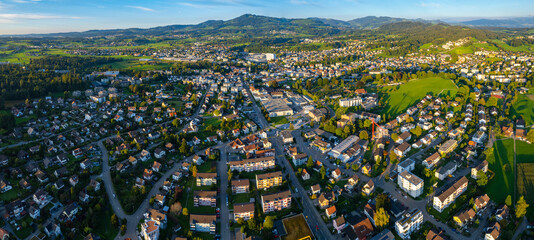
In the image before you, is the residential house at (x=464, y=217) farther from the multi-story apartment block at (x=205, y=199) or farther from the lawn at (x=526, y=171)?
the multi-story apartment block at (x=205, y=199)

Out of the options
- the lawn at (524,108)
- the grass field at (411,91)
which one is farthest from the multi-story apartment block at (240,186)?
the lawn at (524,108)

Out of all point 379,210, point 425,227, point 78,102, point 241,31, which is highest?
point 241,31

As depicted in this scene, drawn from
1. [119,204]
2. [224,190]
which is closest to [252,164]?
[224,190]

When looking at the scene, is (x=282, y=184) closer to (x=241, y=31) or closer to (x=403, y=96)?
(x=403, y=96)

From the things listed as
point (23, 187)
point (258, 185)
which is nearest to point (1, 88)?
point (23, 187)

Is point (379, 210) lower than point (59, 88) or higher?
lower

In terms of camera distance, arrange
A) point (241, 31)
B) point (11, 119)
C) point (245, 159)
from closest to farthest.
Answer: point (245, 159) < point (11, 119) < point (241, 31)
